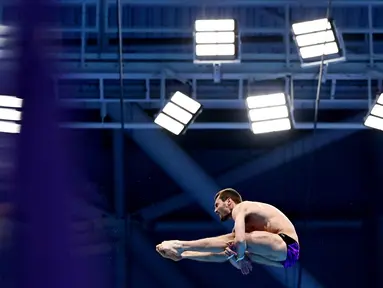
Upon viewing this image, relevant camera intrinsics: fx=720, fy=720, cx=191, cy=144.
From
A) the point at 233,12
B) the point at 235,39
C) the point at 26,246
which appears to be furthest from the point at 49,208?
the point at 233,12

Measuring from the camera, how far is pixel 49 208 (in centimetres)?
600

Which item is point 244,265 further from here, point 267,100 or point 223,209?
point 267,100

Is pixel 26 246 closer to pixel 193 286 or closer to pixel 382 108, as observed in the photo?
pixel 193 286

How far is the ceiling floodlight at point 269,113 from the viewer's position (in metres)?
5.88

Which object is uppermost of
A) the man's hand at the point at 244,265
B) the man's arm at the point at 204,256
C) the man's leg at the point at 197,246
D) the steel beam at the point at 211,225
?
the man's leg at the point at 197,246

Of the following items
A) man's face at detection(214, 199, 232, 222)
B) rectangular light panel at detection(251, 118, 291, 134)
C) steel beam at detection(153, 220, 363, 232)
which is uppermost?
rectangular light panel at detection(251, 118, 291, 134)

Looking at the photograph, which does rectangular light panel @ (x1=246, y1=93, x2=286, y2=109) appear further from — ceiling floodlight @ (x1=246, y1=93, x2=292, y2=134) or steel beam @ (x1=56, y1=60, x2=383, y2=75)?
steel beam @ (x1=56, y1=60, x2=383, y2=75)

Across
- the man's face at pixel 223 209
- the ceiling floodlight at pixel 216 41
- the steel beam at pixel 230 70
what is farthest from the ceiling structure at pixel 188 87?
the man's face at pixel 223 209

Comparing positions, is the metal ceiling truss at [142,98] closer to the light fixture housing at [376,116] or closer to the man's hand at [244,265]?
the light fixture housing at [376,116]

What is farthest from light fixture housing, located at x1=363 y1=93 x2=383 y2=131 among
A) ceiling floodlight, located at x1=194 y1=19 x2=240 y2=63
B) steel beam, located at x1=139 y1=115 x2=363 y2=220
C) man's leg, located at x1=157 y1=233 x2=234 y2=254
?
steel beam, located at x1=139 y1=115 x2=363 y2=220

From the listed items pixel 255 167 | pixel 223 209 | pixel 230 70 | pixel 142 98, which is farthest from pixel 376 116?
pixel 255 167

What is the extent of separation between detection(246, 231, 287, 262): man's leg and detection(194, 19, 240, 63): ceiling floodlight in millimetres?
1527

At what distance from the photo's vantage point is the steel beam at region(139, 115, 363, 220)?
8.19 metres

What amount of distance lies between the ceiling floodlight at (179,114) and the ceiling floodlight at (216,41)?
47 centimetres
